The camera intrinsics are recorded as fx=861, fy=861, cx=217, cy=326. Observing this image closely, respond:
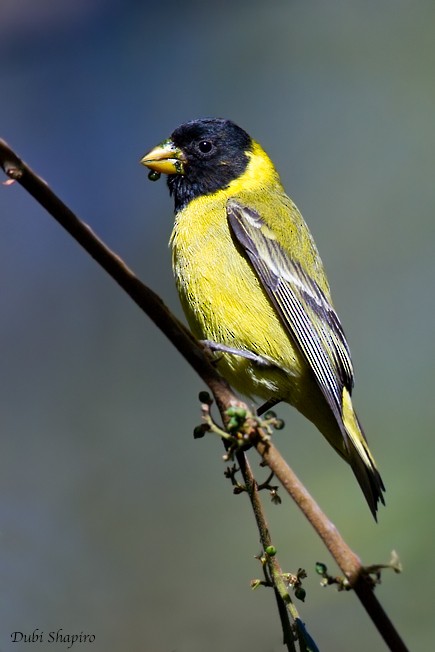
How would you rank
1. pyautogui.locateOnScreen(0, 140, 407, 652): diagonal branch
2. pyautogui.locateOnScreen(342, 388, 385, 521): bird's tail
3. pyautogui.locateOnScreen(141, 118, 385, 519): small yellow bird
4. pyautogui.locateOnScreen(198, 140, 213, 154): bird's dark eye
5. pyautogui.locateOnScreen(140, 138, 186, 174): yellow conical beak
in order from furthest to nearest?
pyautogui.locateOnScreen(198, 140, 213, 154): bird's dark eye
pyautogui.locateOnScreen(140, 138, 186, 174): yellow conical beak
pyautogui.locateOnScreen(141, 118, 385, 519): small yellow bird
pyautogui.locateOnScreen(342, 388, 385, 521): bird's tail
pyautogui.locateOnScreen(0, 140, 407, 652): diagonal branch

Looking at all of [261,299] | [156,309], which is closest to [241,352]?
[261,299]

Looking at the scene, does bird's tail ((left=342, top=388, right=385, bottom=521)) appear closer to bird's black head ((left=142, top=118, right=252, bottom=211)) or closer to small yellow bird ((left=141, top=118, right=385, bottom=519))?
small yellow bird ((left=141, top=118, right=385, bottom=519))

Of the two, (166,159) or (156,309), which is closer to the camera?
(156,309)

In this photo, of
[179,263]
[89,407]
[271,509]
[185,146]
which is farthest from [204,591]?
[185,146]

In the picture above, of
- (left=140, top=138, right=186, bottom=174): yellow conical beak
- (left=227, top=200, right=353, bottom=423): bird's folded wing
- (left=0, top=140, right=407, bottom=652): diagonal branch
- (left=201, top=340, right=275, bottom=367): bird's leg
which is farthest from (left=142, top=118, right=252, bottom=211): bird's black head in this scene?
(left=0, top=140, right=407, bottom=652): diagonal branch

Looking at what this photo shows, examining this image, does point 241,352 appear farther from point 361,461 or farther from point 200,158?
point 200,158

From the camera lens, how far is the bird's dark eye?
4100 millimetres

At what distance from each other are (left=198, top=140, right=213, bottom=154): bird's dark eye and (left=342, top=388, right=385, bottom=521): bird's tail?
4.58ft

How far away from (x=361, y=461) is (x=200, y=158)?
166 cm

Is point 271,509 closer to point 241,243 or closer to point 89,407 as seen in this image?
point 89,407

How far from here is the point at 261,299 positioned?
3455 millimetres

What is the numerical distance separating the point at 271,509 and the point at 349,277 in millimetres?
1964

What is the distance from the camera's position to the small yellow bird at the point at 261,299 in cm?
329

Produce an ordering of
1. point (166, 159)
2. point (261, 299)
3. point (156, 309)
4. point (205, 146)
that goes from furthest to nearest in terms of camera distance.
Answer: point (205, 146), point (166, 159), point (261, 299), point (156, 309)
